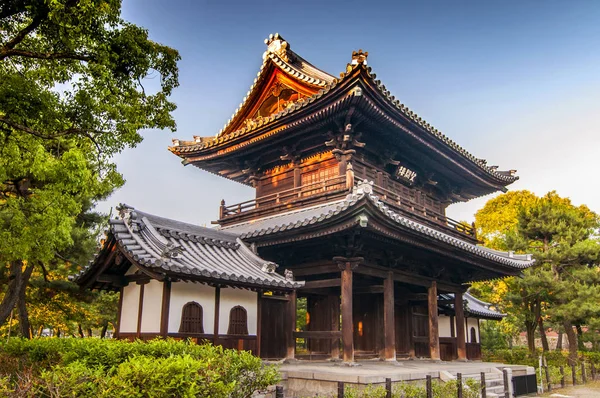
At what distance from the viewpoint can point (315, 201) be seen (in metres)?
15.9

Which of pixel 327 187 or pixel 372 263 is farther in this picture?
pixel 327 187

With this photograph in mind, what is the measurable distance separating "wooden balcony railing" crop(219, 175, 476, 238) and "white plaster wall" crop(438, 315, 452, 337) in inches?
163

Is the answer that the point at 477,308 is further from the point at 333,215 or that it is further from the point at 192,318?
the point at 192,318

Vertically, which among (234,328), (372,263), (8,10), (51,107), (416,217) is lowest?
(234,328)

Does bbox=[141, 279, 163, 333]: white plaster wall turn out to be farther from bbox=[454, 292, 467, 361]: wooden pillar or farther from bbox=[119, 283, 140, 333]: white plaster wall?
bbox=[454, 292, 467, 361]: wooden pillar

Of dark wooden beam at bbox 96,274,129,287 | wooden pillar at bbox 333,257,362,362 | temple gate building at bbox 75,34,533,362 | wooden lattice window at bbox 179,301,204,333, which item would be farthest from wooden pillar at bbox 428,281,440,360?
dark wooden beam at bbox 96,274,129,287

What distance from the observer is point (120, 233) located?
12188 mm

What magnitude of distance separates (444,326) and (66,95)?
58.2 feet

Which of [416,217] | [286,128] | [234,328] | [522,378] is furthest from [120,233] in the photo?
[522,378]

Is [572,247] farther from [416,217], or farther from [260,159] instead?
[260,159]

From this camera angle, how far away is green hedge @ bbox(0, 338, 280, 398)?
613 cm

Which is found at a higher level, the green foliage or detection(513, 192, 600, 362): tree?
detection(513, 192, 600, 362): tree

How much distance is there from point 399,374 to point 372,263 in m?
4.23

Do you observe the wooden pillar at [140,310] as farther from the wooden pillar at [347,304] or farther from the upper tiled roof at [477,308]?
the upper tiled roof at [477,308]
